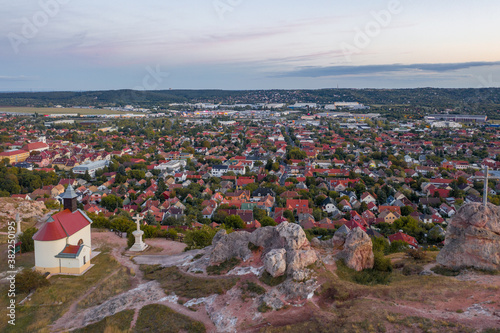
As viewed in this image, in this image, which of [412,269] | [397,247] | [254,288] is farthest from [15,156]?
[412,269]

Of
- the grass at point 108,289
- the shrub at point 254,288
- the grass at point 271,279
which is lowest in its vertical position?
the grass at point 108,289

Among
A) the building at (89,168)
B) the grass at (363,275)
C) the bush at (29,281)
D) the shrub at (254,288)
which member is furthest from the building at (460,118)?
the bush at (29,281)

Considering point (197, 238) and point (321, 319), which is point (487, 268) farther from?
point (197, 238)

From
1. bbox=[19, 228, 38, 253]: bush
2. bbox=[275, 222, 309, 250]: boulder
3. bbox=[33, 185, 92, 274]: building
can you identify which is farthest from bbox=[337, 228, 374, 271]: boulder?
bbox=[19, 228, 38, 253]: bush

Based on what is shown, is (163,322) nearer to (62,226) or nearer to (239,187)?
(62,226)

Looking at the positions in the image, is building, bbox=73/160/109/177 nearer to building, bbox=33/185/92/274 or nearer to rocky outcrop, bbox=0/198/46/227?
rocky outcrop, bbox=0/198/46/227

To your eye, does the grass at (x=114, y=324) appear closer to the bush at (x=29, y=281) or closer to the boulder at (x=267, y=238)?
the bush at (x=29, y=281)
